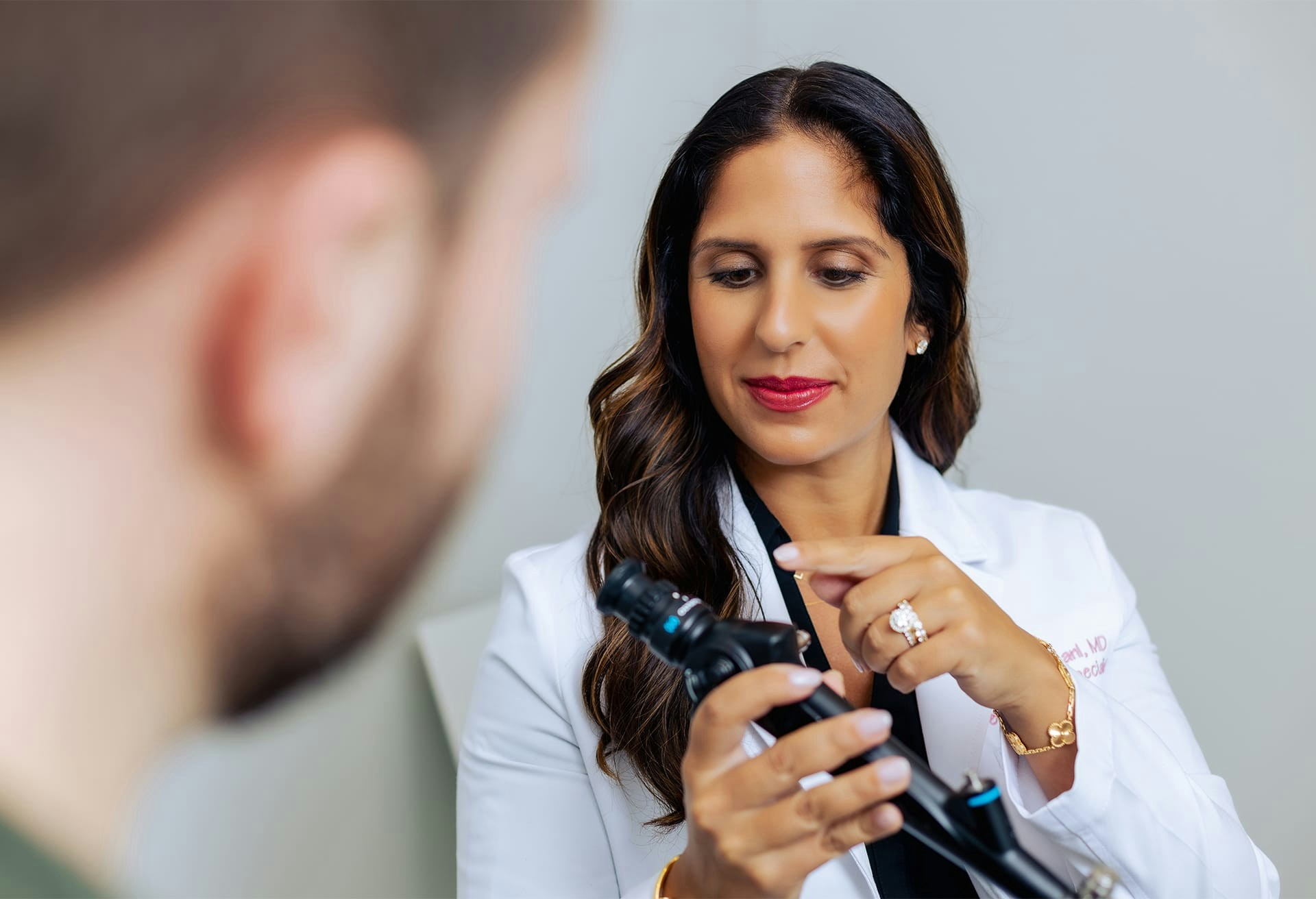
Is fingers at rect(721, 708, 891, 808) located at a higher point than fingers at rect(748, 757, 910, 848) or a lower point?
higher

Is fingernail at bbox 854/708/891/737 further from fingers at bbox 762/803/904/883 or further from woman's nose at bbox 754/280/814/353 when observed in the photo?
woman's nose at bbox 754/280/814/353

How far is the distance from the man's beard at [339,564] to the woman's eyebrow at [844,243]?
0.79 meters

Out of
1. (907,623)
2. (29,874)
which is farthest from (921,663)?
(29,874)

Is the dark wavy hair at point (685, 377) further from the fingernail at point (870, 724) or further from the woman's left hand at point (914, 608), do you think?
the fingernail at point (870, 724)

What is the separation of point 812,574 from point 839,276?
1.20ft

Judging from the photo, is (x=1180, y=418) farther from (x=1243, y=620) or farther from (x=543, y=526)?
(x=543, y=526)

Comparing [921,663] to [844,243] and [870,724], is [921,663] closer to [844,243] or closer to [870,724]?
[870,724]

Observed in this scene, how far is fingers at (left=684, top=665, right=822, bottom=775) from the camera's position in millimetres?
607

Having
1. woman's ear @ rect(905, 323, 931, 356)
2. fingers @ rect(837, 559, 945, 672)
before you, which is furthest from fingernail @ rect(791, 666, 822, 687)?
woman's ear @ rect(905, 323, 931, 356)

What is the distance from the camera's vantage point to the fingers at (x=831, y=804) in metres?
0.60

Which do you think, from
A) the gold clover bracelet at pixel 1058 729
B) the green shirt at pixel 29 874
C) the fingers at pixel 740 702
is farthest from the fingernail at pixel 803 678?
the green shirt at pixel 29 874

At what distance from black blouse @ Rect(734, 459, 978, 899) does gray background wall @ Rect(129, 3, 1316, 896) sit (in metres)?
0.63

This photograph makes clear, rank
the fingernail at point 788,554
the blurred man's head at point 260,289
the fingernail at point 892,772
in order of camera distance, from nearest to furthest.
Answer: the fingernail at point 892,772 < the fingernail at point 788,554 < the blurred man's head at point 260,289

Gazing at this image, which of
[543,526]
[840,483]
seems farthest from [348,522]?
[840,483]
